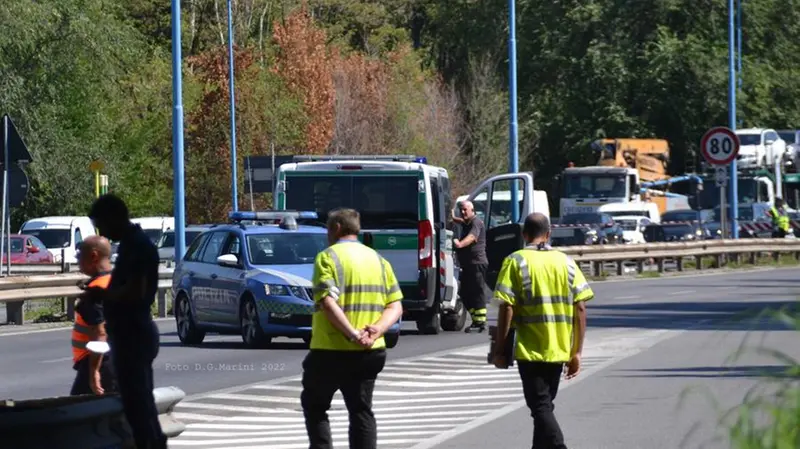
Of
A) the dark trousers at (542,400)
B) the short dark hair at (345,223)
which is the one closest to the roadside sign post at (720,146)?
the dark trousers at (542,400)

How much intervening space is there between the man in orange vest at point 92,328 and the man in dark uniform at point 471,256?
12.5 meters

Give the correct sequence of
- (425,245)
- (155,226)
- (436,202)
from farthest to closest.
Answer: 1. (155,226)
2. (436,202)
3. (425,245)

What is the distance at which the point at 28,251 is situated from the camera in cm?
4356

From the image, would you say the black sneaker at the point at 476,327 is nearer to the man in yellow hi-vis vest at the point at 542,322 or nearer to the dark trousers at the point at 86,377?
the dark trousers at the point at 86,377

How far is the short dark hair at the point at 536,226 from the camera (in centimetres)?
992

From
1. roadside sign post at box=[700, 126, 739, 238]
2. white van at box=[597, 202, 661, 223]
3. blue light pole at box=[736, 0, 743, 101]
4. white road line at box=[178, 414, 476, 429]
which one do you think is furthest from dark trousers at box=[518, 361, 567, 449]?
blue light pole at box=[736, 0, 743, 101]

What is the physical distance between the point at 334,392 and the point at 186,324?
510 inches

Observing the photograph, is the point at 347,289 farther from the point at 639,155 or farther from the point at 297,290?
the point at 639,155

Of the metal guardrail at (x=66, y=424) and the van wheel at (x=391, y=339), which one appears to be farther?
the van wheel at (x=391, y=339)

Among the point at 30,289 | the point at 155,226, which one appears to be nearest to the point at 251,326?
the point at 30,289

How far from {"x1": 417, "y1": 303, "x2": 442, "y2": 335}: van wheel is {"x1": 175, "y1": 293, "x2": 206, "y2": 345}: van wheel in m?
3.05

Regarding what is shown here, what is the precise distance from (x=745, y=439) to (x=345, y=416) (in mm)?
9232

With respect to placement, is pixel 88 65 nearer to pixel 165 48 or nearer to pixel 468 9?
pixel 165 48

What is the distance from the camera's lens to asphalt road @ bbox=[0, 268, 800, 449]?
1253cm
